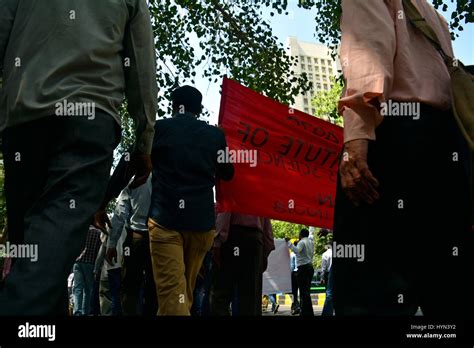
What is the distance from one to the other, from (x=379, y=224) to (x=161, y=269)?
1.88 meters

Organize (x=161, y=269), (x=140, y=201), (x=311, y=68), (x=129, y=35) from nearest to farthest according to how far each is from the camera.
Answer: (x=129, y=35) < (x=161, y=269) < (x=140, y=201) < (x=311, y=68)

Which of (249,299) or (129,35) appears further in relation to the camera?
(249,299)

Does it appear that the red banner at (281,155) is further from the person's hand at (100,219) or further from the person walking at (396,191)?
the person walking at (396,191)

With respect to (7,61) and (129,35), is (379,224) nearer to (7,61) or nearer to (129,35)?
(129,35)

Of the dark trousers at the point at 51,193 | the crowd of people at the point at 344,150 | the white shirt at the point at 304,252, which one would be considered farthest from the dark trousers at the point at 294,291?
the dark trousers at the point at 51,193

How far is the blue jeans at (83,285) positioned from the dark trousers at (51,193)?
5.84 m

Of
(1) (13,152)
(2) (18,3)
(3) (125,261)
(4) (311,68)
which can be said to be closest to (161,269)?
(3) (125,261)

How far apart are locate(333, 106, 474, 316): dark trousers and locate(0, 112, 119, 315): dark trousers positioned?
0.98 metres

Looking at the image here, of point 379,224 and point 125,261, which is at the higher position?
point 379,224

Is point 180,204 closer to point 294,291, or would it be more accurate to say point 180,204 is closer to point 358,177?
point 358,177

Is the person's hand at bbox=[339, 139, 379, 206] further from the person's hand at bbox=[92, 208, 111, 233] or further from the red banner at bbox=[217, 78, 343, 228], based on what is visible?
the red banner at bbox=[217, 78, 343, 228]

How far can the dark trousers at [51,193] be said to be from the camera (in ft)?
5.74

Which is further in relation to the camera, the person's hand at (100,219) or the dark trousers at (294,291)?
Result: the dark trousers at (294,291)

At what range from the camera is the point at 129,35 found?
2453 millimetres
